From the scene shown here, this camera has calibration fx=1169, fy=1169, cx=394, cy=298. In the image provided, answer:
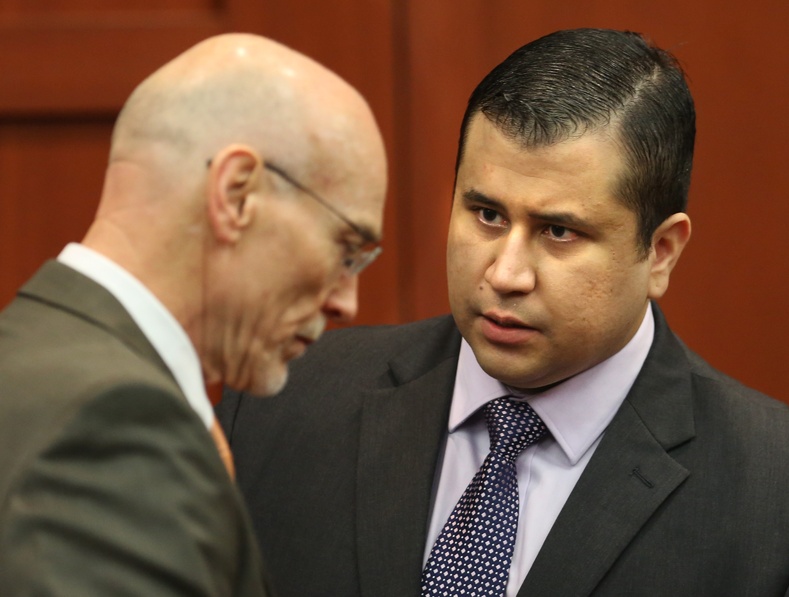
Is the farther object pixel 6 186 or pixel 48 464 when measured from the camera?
pixel 6 186

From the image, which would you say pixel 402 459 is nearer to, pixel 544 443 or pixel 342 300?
pixel 544 443

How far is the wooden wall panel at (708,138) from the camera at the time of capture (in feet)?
7.17

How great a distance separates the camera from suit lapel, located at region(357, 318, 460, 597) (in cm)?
160

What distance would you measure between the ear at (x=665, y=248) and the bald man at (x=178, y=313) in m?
0.56

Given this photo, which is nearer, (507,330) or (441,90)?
(507,330)

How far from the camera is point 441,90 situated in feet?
7.23

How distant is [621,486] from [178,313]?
734 millimetres

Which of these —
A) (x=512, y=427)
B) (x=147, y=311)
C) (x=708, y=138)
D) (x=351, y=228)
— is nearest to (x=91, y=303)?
(x=147, y=311)

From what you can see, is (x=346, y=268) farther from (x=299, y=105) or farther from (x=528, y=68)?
(x=528, y=68)

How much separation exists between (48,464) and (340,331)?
107 cm

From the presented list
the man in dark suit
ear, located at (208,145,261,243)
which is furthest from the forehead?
ear, located at (208,145,261,243)

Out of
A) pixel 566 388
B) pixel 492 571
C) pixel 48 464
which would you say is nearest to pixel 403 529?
pixel 492 571

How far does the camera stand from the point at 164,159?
111cm

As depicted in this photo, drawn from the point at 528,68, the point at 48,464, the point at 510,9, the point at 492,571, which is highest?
the point at 510,9
